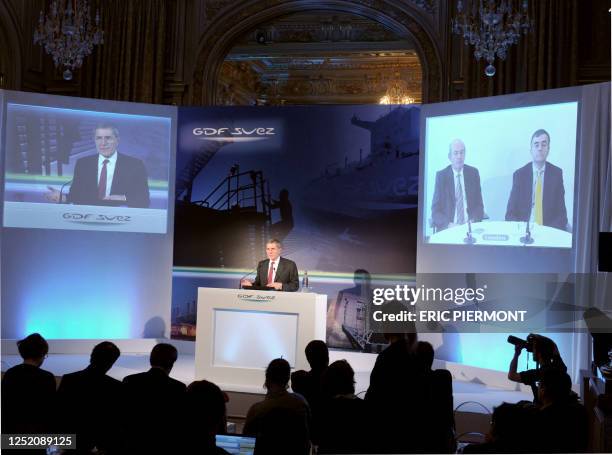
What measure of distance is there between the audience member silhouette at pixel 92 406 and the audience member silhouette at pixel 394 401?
4.21 feet

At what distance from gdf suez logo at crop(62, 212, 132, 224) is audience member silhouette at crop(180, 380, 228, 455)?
6038mm

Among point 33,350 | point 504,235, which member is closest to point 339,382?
point 33,350

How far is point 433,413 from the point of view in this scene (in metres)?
3.89

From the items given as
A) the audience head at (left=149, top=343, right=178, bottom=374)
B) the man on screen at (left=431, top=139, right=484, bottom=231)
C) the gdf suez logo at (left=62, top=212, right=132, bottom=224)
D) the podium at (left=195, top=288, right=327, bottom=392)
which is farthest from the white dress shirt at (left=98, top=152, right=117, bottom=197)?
the audience head at (left=149, top=343, right=178, bottom=374)

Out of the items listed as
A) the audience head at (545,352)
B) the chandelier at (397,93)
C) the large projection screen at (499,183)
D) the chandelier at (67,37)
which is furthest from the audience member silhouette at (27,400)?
the chandelier at (397,93)

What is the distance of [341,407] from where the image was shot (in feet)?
12.5

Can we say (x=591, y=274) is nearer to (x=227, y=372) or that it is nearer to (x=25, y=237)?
(x=227, y=372)

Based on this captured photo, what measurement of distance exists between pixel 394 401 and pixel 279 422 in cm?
56

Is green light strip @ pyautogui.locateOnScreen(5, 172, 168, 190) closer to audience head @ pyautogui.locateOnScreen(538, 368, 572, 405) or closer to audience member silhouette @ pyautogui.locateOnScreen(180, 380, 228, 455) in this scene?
audience member silhouette @ pyautogui.locateOnScreen(180, 380, 228, 455)

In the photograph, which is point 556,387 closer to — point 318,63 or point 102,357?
point 102,357

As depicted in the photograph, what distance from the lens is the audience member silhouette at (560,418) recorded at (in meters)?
3.69

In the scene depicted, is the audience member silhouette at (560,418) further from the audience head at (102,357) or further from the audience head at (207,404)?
the audience head at (102,357)

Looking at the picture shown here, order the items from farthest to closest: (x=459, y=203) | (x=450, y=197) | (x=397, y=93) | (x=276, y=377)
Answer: (x=397, y=93) → (x=450, y=197) → (x=459, y=203) → (x=276, y=377)

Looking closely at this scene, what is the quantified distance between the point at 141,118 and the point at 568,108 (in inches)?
193
